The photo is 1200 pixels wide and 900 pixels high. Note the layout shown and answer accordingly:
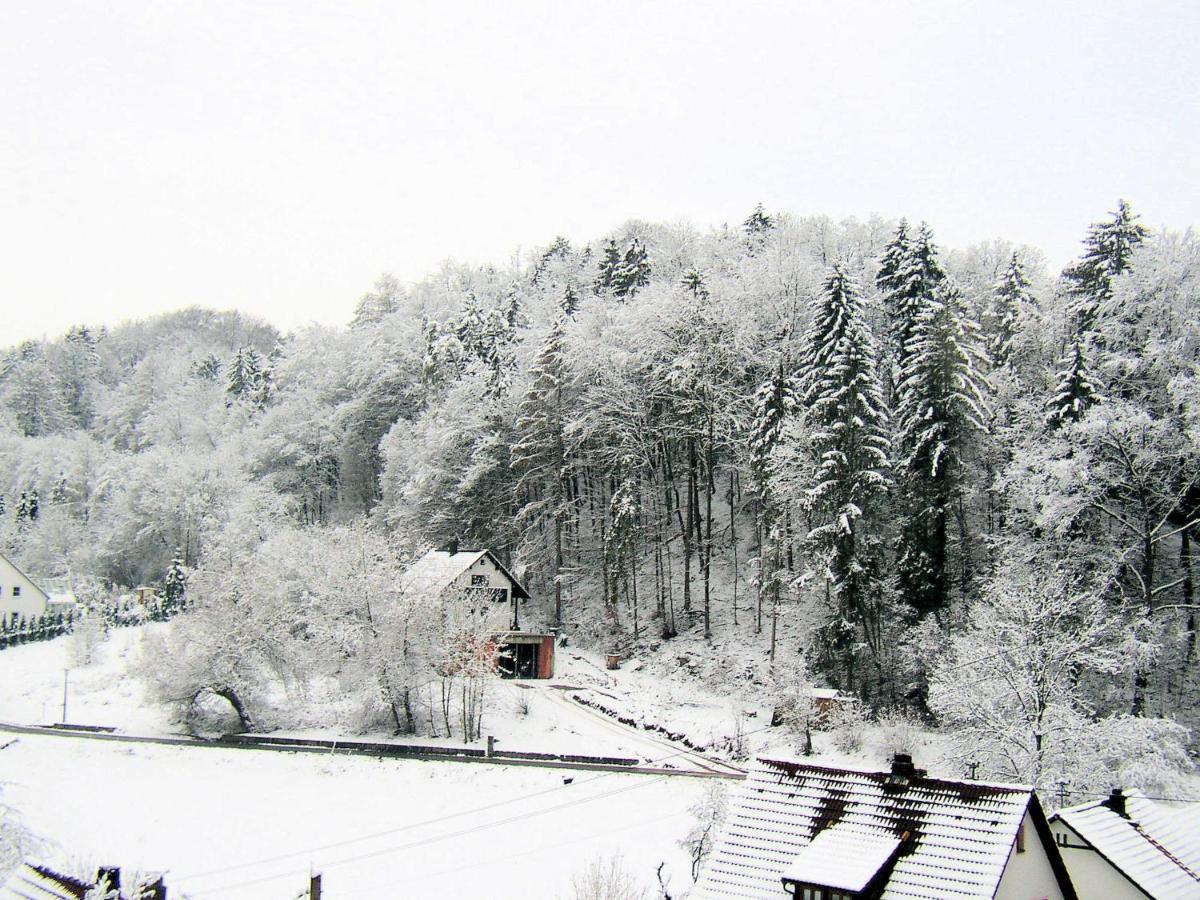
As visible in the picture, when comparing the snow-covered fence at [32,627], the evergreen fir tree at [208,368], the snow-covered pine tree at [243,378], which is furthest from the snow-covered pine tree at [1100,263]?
the evergreen fir tree at [208,368]

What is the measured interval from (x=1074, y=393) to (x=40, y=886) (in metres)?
34.0

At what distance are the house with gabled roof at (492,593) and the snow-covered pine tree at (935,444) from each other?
19.2 metres

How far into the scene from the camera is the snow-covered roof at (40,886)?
622 inches

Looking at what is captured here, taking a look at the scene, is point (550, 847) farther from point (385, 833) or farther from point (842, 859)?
point (842, 859)

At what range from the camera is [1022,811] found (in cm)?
1468

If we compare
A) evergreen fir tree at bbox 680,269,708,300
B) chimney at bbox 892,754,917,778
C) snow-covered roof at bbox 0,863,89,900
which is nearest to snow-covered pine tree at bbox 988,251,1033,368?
evergreen fir tree at bbox 680,269,708,300

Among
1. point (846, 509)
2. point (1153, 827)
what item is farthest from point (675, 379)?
point (1153, 827)

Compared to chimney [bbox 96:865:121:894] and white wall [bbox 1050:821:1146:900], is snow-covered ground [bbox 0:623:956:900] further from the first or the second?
white wall [bbox 1050:821:1146:900]

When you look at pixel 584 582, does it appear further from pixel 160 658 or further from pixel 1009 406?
pixel 1009 406

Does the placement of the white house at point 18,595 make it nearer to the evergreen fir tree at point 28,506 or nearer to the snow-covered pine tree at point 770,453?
the evergreen fir tree at point 28,506

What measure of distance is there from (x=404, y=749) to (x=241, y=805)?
7.16 m

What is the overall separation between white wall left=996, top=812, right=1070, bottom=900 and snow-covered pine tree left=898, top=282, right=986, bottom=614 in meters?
21.3

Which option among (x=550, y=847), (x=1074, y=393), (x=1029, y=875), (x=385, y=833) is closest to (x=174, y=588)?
(x=385, y=833)

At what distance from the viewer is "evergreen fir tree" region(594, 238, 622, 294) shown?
214 feet
